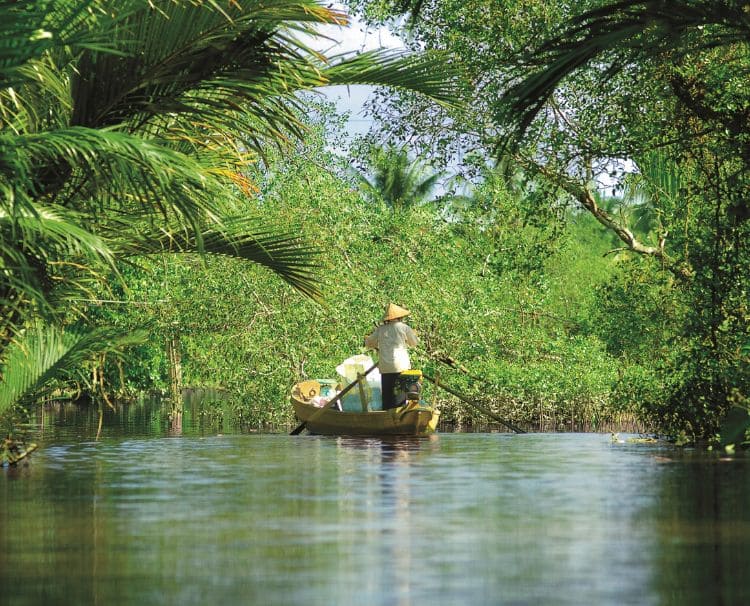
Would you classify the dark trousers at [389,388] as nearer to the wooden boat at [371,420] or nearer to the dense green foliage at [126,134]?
the wooden boat at [371,420]

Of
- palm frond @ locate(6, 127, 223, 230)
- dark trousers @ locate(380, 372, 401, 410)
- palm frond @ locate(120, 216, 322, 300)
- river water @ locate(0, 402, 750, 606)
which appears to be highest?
palm frond @ locate(6, 127, 223, 230)

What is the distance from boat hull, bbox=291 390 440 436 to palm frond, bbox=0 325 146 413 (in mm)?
11120

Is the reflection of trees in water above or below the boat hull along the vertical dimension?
below

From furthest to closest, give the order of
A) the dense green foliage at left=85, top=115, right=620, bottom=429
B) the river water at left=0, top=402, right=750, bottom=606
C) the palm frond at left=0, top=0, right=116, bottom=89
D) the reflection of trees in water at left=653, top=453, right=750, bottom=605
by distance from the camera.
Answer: the dense green foliage at left=85, top=115, right=620, bottom=429
the palm frond at left=0, top=0, right=116, bottom=89
the river water at left=0, top=402, right=750, bottom=606
the reflection of trees in water at left=653, top=453, right=750, bottom=605

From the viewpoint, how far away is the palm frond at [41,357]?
1452cm

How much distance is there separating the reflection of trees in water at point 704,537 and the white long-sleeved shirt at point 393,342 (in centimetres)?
1020

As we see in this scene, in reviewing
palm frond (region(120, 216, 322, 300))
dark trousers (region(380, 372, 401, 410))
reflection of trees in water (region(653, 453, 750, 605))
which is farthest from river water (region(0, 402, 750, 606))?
dark trousers (region(380, 372, 401, 410))

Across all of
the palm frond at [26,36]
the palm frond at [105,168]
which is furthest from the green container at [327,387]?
the palm frond at [26,36]

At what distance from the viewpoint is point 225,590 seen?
7531mm

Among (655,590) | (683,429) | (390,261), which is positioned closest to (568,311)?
(390,261)

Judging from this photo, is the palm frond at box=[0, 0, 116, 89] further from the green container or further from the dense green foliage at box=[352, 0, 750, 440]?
the green container

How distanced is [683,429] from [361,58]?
8.49 metres

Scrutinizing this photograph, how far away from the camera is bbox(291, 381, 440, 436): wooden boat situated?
2542cm

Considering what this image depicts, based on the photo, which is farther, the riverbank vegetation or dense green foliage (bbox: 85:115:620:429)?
dense green foliage (bbox: 85:115:620:429)
